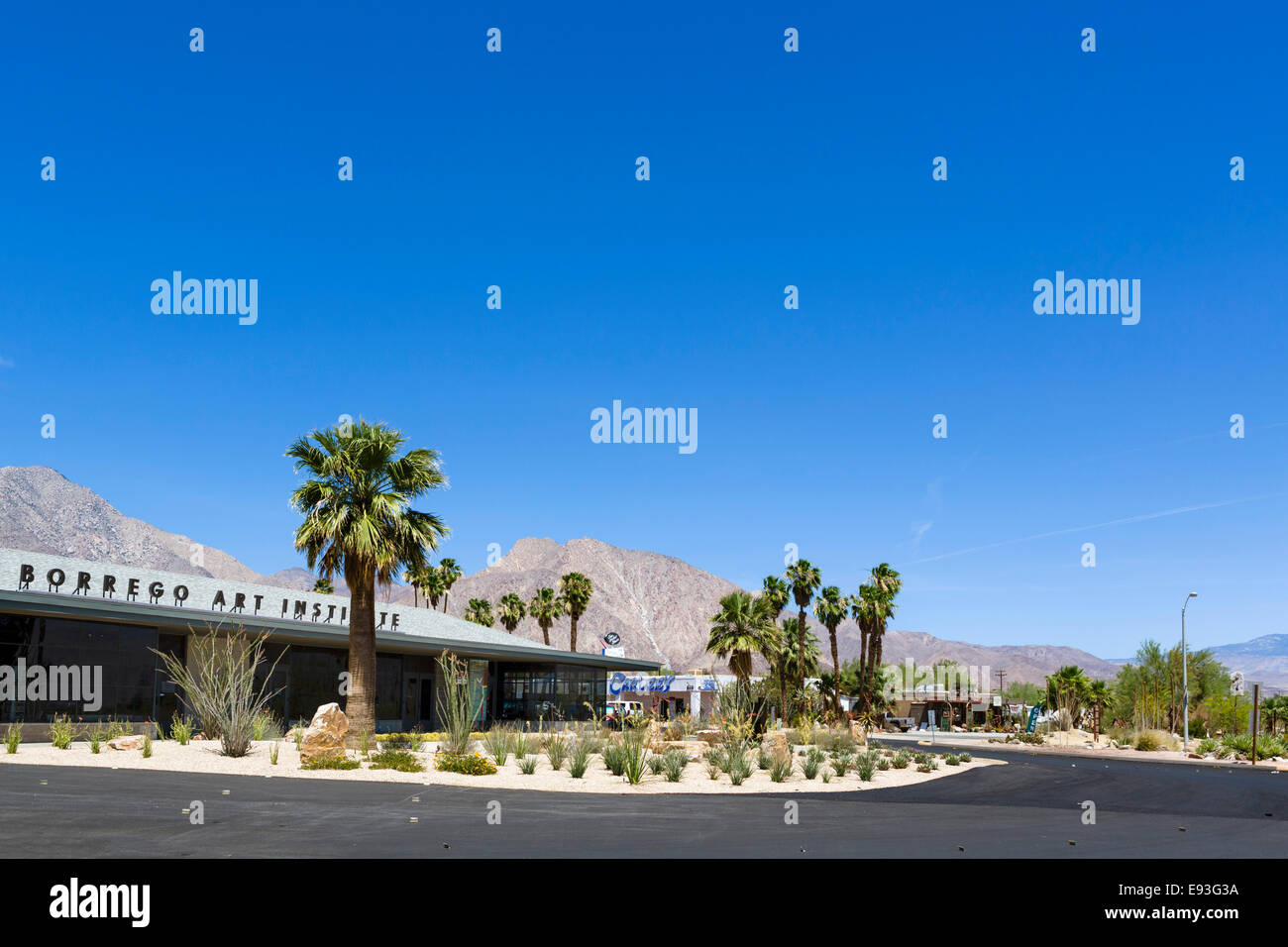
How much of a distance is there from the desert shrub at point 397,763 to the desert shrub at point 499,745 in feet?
6.72

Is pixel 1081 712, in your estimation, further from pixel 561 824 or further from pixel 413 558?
pixel 561 824

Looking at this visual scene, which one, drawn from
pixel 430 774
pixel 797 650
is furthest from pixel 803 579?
pixel 430 774

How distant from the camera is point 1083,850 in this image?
524 inches

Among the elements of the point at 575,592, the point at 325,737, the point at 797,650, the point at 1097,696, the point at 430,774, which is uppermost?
the point at 575,592

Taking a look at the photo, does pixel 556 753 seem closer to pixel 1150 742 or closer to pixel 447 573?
pixel 1150 742

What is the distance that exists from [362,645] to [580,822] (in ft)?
56.4

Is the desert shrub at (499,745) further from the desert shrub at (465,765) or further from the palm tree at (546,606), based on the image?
the palm tree at (546,606)

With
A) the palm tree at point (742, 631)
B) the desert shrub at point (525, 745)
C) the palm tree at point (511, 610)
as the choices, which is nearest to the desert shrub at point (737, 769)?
the desert shrub at point (525, 745)

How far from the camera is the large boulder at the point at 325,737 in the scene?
2561 cm

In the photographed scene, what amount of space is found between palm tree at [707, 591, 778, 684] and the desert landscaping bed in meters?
22.1

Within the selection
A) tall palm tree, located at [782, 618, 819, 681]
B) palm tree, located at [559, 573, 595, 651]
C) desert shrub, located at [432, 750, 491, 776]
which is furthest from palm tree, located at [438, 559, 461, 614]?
desert shrub, located at [432, 750, 491, 776]

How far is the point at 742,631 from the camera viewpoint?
52.9 m

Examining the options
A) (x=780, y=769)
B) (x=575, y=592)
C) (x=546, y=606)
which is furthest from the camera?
(x=546, y=606)

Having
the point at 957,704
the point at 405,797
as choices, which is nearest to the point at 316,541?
the point at 405,797
